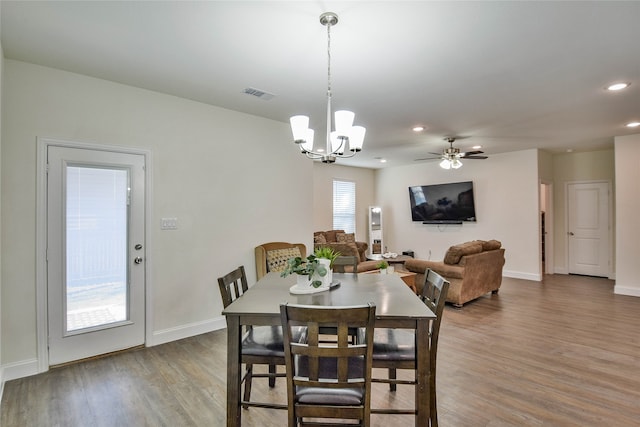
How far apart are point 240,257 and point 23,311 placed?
2072 millimetres

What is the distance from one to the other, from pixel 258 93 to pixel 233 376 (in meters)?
2.78

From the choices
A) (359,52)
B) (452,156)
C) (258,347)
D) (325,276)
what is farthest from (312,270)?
(452,156)

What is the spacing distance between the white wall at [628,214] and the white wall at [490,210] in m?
1.24

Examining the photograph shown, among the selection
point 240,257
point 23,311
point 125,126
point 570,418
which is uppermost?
point 125,126

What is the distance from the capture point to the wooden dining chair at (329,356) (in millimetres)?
1494

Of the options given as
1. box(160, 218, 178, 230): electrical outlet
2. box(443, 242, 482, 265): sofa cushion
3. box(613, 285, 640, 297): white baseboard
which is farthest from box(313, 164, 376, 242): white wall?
box(613, 285, 640, 297): white baseboard

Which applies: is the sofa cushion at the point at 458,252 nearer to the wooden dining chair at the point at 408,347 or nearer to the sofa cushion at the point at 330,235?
the wooden dining chair at the point at 408,347

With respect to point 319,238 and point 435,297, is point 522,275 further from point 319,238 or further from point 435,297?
point 435,297

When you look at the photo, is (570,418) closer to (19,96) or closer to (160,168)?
(160,168)

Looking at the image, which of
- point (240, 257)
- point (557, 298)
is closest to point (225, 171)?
point (240, 257)

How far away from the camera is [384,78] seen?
3166mm

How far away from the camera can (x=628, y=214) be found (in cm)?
548

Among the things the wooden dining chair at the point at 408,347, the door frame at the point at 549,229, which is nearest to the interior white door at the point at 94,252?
the wooden dining chair at the point at 408,347

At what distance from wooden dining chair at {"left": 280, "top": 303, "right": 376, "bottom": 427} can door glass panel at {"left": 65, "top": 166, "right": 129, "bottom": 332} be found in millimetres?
2553
